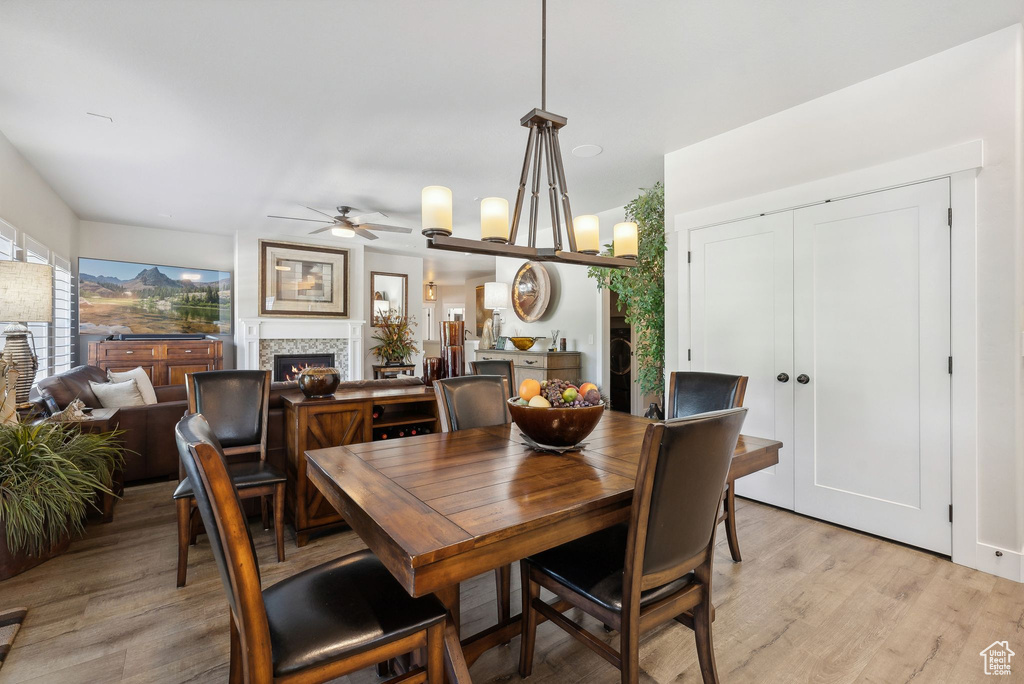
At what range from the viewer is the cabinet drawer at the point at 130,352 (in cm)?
553

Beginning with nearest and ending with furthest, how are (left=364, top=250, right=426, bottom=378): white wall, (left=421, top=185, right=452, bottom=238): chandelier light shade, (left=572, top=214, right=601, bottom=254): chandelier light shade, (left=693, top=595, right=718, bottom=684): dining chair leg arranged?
(left=693, top=595, right=718, bottom=684): dining chair leg
(left=421, top=185, right=452, bottom=238): chandelier light shade
(left=572, top=214, right=601, bottom=254): chandelier light shade
(left=364, top=250, right=426, bottom=378): white wall

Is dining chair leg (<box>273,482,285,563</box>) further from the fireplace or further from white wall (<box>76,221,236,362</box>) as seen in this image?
white wall (<box>76,221,236,362</box>)

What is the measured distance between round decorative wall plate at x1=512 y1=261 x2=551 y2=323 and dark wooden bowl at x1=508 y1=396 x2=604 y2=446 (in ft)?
14.8

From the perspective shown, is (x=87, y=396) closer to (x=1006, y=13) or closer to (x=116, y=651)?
(x=116, y=651)

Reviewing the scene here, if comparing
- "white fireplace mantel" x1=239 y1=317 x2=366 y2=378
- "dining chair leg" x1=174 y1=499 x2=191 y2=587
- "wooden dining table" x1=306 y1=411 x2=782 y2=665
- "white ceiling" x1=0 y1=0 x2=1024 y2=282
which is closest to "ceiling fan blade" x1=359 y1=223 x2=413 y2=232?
"white ceiling" x1=0 y1=0 x2=1024 y2=282

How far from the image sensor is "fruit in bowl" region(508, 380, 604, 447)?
5.14 ft

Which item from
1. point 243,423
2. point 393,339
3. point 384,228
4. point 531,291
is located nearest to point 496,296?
point 531,291

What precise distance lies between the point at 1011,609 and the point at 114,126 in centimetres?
577

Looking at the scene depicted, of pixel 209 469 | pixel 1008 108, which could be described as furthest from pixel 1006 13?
pixel 209 469

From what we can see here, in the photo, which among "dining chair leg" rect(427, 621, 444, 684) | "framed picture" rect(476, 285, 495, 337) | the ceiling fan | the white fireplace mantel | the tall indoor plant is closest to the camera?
"dining chair leg" rect(427, 621, 444, 684)

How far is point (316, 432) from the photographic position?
2559 millimetres

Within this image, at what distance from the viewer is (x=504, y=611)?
Answer: 1734mm

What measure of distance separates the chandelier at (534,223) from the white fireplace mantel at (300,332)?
220 inches

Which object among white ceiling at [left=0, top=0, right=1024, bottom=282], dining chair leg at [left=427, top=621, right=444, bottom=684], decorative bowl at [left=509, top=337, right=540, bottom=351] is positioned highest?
white ceiling at [left=0, top=0, right=1024, bottom=282]
